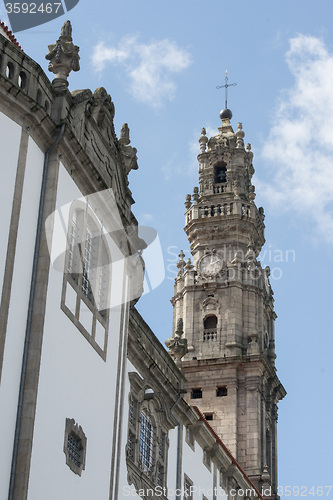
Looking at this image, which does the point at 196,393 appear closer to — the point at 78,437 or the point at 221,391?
the point at 221,391

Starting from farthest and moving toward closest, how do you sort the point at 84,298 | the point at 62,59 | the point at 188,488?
the point at 188,488 < the point at 62,59 < the point at 84,298

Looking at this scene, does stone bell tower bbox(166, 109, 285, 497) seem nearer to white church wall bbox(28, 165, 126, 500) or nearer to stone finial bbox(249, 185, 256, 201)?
stone finial bbox(249, 185, 256, 201)

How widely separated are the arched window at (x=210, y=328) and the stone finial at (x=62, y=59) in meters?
39.5

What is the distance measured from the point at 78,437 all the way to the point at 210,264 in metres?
43.3

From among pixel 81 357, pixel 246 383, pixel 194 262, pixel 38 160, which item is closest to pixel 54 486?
pixel 81 357

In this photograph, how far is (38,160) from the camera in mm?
21109

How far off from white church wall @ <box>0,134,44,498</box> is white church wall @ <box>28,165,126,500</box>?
1.87 ft

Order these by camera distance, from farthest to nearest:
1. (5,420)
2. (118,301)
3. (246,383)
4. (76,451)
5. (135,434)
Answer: (246,383)
(135,434)
(118,301)
(76,451)
(5,420)

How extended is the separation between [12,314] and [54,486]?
3.41 m

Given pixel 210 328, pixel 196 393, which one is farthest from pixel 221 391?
pixel 210 328

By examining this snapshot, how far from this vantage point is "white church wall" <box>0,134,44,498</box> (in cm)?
1794

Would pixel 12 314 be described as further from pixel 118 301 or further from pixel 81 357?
pixel 118 301

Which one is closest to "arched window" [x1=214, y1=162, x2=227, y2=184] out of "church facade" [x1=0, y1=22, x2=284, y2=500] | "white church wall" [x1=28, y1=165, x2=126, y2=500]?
"church facade" [x1=0, y1=22, x2=284, y2=500]

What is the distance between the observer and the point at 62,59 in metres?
22.7
